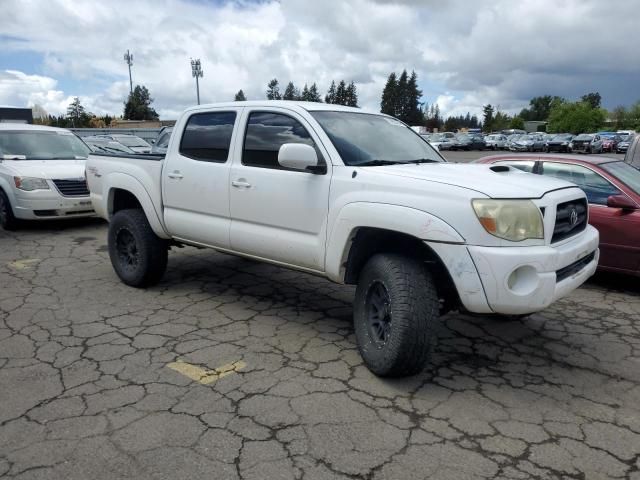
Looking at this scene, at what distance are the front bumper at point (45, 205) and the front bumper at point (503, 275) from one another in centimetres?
722

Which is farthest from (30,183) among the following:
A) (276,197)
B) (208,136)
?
(276,197)

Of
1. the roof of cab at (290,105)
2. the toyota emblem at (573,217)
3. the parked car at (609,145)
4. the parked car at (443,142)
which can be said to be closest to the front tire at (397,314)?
the toyota emblem at (573,217)

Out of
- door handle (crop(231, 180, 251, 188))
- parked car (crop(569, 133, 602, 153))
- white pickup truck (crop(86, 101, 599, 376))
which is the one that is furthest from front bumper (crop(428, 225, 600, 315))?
parked car (crop(569, 133, 602, 153))

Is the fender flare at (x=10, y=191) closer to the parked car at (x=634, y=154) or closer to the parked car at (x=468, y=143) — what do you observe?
the parked car at (x=634, y=154)

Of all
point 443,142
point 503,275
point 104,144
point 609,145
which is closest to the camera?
point 503,275

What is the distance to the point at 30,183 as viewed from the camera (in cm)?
841

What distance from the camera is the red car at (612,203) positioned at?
552 centimetres

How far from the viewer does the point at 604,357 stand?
405 cm

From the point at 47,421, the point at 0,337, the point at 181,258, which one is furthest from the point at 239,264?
→ the point at 47,421

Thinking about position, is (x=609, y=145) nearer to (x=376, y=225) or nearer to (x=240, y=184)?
(x=240, y=184)

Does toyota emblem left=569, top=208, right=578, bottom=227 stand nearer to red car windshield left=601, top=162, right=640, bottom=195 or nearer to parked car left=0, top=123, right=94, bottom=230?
red car windshield left=601, top=162, right=640, bottom=195

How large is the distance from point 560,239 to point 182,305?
3.39 meters

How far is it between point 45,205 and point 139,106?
68.5 metres

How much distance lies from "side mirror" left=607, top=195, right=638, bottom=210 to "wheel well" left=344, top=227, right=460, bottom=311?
2.91 m
